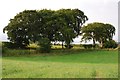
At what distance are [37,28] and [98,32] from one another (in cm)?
3105

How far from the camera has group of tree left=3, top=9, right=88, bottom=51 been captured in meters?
79.6

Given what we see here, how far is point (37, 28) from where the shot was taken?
81250 mm

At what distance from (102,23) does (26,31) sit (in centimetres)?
3698

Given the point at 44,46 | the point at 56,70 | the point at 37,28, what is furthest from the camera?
the point at 37,28

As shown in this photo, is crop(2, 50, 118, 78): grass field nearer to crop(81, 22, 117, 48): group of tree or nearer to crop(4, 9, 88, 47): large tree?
crop(4, 9, 88, 47): large tree

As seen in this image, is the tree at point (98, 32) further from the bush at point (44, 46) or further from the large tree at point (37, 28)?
the bush at point (44, 46)

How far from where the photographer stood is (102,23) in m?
110

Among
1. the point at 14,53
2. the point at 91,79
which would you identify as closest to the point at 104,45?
the point at 14,53

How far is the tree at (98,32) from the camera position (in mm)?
106688

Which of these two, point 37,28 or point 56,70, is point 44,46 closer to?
point 37,28

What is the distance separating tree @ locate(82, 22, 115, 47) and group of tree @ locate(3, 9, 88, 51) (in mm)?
24480

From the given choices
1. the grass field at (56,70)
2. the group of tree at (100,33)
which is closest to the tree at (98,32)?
the group of tree at (100,33)

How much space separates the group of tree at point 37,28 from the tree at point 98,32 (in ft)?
80.3

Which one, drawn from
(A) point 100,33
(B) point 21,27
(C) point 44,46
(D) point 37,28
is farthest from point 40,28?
(A) point 100,33
